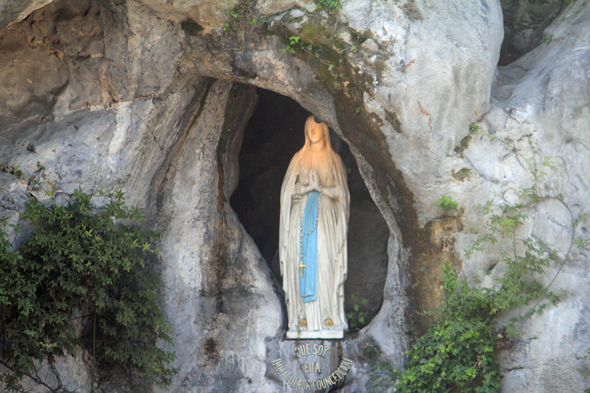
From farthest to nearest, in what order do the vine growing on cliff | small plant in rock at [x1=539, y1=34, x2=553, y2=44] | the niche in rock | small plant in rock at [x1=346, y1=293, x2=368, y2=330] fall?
the niche in rock
small plant in rock at [x1=346, y1=293, x2=368, y2=330]
small plant in rock at [x1=539, y1=34, x2=553, y2=44]
the vine growing on cliff

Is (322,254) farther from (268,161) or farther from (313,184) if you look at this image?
(268,161)

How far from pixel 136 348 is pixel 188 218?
139 cm

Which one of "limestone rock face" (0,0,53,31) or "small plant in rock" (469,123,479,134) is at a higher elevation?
"limestone rock face" (0,0,53,31)

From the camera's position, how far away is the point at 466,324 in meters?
4.32

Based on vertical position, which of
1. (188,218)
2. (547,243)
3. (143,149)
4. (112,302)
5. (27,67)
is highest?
(27,67)

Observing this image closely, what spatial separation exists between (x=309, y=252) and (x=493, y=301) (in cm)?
181

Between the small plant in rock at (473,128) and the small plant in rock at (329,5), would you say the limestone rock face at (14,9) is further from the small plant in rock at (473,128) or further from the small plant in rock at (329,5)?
the small plant in rock at (473,128)

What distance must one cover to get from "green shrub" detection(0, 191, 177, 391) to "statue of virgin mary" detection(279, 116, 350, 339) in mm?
1278

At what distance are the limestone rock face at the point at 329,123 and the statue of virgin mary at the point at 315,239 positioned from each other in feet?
0.83

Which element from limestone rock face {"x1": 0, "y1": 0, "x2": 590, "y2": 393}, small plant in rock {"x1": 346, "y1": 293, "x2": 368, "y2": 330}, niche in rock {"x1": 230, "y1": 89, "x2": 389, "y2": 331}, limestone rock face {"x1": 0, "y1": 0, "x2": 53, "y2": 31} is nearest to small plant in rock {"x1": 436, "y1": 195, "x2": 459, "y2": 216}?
limestone rock face {"x1": 0, "y1": 0, "x2": 590, "y2": 393}

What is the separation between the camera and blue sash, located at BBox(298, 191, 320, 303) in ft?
17.7

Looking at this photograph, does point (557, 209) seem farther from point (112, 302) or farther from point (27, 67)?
point (27, 67)

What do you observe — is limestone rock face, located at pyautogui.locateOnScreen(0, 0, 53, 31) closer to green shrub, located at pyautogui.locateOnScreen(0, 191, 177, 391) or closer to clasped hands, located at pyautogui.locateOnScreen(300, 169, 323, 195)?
green shrub, located at pyautogui.locateOnScreen(0, 191, 177, 391)

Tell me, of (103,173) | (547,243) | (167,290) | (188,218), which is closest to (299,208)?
(188,218)
